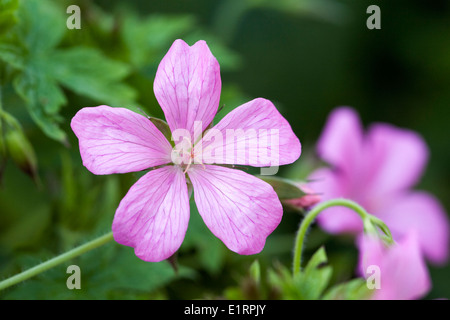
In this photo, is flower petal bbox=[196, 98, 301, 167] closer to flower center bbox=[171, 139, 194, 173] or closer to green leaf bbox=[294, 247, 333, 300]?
flower center bbox=[171, 139, 194, 173]

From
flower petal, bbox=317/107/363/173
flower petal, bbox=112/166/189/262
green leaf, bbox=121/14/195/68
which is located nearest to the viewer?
flower petal, bbox=112/166/189/262

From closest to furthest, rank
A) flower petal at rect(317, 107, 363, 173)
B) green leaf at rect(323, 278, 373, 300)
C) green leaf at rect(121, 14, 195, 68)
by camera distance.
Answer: green leaf at rect(323, 278, 373, 300) → green leaf at rect(121, 14, 195, 68) → flower petal at rect(317, 107, 363, 173)

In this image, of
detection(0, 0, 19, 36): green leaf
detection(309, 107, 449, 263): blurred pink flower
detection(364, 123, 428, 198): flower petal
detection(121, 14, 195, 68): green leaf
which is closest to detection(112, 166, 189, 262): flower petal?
detection(0, 0, 19, 36): green leaf

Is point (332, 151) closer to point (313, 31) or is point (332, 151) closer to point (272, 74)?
point (272, 74)

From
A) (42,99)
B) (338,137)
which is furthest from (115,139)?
(338,137)

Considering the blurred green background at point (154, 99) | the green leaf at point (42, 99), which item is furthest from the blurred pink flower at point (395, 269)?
the green leaf at point (42, 99)

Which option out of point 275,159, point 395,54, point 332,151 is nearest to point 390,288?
point 275,159

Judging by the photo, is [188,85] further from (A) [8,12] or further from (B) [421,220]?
(B) [421,220]

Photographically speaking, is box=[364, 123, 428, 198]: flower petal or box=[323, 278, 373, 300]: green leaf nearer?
box=[323, 278, 373, 300]: green leaf
